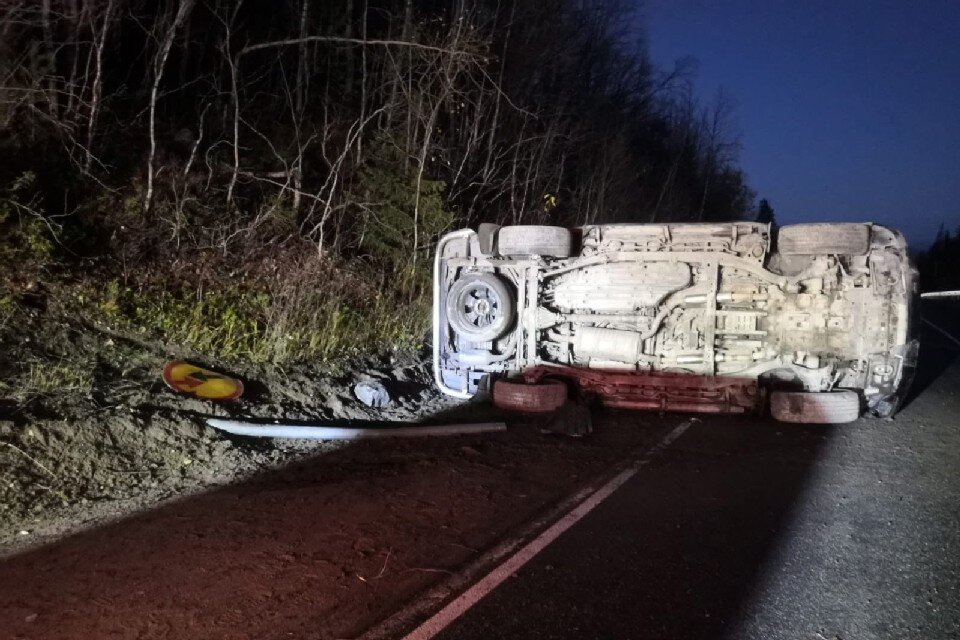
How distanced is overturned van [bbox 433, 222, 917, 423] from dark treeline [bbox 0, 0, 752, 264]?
3852 millimetres

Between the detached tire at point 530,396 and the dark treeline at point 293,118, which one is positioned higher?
the dark treeline at point 293,118

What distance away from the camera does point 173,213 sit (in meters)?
8.55

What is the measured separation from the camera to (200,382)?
236 inches

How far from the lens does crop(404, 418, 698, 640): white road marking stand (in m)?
2.86

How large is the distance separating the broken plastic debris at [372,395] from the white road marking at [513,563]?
9.80 ft

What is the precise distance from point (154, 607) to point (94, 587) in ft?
1.37

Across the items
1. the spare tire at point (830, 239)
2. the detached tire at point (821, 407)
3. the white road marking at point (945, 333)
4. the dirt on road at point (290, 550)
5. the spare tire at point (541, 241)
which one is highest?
the spare tire at point (830, 239)

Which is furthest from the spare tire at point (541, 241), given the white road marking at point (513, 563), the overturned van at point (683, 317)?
the white road marking at point (513, 563)

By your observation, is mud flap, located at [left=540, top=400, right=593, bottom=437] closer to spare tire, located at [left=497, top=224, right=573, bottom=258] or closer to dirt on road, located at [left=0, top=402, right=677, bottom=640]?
dirt on road, located at [left=0, top=402, right=677, bottom=640]

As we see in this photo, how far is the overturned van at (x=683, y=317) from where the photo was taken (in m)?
6.33

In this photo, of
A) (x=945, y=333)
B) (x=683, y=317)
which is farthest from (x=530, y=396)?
(x=945, y=333)

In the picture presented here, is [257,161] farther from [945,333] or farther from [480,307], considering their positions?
[945,333]

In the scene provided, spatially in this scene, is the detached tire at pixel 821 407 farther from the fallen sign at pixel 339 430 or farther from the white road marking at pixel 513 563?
the fallen sign at pixel 339 430

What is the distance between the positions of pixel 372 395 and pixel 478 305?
157 cm
